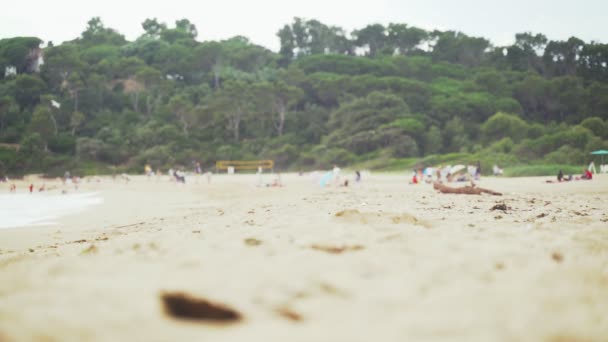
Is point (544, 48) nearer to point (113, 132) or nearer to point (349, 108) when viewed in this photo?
point (349, 108)

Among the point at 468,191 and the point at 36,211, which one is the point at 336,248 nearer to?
the point at 468,191

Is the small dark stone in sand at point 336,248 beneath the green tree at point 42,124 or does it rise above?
beneath

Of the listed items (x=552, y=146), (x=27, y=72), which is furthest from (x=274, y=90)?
(x=27, y=72)

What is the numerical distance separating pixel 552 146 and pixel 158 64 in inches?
1816

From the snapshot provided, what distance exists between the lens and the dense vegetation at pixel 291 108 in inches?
1444

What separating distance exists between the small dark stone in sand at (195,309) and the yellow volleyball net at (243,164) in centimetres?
3579

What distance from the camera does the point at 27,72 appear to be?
2013 inches

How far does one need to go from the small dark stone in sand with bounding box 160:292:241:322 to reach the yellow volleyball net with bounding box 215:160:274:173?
3579 cm

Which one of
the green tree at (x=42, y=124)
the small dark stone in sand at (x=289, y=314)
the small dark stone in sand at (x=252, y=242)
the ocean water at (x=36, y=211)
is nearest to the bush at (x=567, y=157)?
the ocean water at (x=36, y=211)

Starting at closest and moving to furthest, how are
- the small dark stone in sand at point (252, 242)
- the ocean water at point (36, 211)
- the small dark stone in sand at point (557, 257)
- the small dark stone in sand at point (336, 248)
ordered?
the small dark stone in sand at point (557, 257) < the small dark stone in sand at point (336, 248) < the small dark stone in sand at point (252, 242) < the ocean water at point (36, 211)

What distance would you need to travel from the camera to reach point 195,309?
1682mm

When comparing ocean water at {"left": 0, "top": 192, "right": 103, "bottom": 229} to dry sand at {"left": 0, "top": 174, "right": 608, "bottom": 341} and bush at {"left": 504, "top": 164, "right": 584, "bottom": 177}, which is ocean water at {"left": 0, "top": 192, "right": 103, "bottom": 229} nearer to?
dry sand at {"left": 0, "top": 174, "right": 608, "bottom": 341}

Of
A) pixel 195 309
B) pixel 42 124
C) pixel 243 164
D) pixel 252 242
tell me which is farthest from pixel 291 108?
pixel 195 309

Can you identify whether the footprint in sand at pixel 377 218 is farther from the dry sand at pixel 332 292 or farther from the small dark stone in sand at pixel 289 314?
the small dark stone in sand at pixel 289 314
